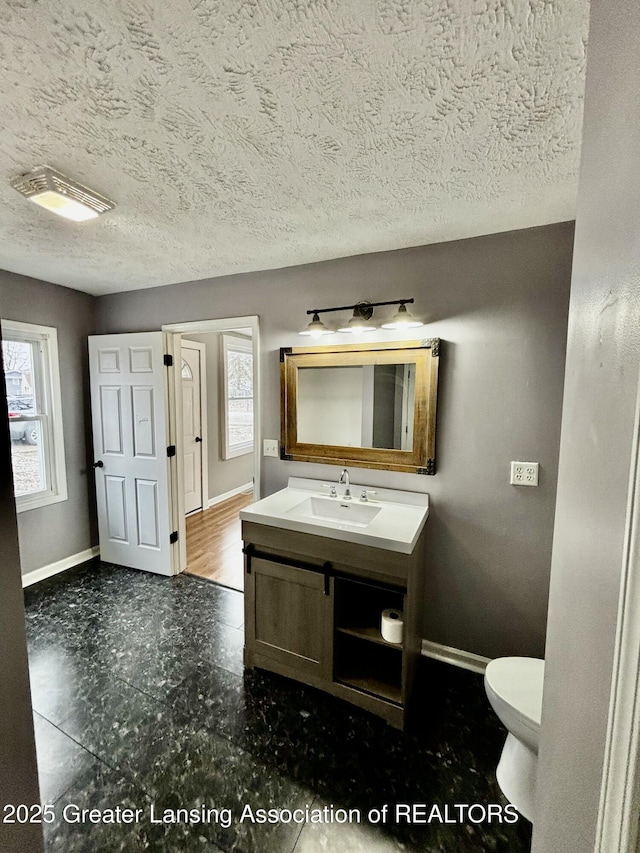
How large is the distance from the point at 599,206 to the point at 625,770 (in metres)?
0.68

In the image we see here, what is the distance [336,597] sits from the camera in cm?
168

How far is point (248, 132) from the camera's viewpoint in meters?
1.10

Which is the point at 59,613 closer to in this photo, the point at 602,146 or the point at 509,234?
the point at 602,146

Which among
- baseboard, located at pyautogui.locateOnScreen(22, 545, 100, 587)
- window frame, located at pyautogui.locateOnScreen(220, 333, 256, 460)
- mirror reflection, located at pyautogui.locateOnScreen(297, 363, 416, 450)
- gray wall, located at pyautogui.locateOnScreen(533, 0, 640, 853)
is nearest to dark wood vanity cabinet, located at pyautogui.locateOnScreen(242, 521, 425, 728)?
mirror reflection, located at pyautogui.locateOnScreen(297, 363, 416, 450)

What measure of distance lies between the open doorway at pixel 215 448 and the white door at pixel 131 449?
0.18 metres

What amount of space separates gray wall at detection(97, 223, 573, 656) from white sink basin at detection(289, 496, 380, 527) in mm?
192

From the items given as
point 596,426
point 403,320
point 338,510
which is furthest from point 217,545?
point 596,426

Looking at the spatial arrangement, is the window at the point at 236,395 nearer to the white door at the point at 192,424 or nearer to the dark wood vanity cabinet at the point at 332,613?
the white door at the point at 192,424

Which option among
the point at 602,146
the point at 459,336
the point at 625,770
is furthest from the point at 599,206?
the point at 459,336

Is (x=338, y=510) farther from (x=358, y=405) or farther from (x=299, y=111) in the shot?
(x=299, y=111)

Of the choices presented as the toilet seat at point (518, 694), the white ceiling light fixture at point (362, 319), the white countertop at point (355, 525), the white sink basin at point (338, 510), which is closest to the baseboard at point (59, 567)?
the white countertop at point (355, 525)

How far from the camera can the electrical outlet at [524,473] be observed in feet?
5.76

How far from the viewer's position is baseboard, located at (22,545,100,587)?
8.72 ft

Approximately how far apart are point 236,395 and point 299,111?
4.09 m
